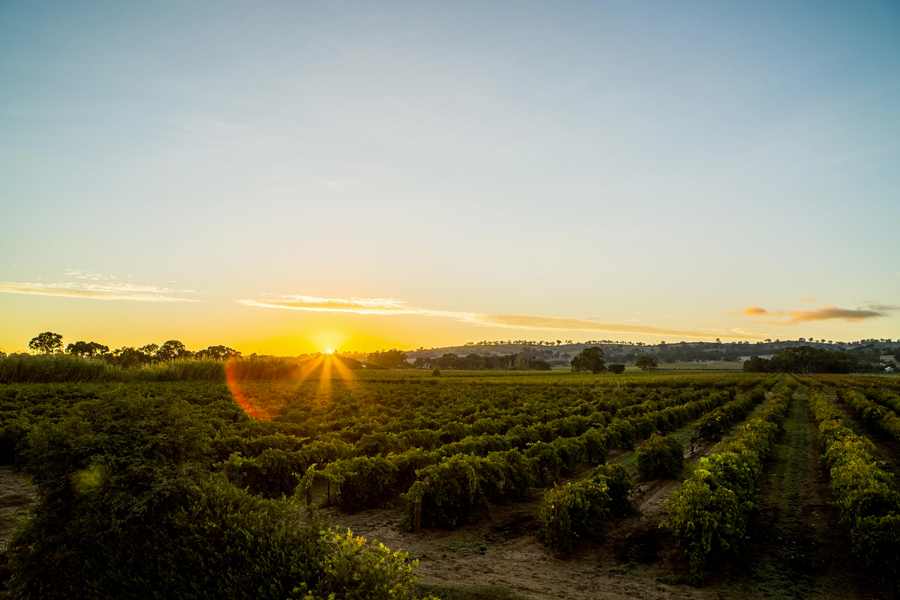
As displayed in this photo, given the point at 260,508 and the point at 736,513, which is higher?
→ the point at 260,508

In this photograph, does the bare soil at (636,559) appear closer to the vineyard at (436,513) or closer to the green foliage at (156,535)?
the vineyard at (436,513)

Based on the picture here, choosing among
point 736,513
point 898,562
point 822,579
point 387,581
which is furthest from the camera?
point 736,513

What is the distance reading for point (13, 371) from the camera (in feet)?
Answer: 140

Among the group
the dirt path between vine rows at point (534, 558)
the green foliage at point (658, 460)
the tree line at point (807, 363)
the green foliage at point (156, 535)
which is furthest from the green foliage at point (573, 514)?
the tree line at point (807, 363)

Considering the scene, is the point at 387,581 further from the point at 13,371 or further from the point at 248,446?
the point at 13,371

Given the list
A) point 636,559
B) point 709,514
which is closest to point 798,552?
point 709,514

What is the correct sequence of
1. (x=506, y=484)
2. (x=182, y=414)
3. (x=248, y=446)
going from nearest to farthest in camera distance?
(x=182, y=414)
(x=506, y=484)
(x=248, y=446)

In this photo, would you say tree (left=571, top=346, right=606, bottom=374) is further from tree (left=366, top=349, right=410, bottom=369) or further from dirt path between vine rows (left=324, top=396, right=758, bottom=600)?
dirt path between vine rows (left=324, top=396, right=758, bottom=600)

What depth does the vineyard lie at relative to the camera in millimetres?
6613

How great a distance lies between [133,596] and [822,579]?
12.8 metres

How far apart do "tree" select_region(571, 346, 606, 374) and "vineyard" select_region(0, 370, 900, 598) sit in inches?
4462

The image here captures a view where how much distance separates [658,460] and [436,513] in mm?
10080

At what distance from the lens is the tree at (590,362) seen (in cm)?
13388

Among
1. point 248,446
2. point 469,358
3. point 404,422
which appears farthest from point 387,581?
point 469,358
